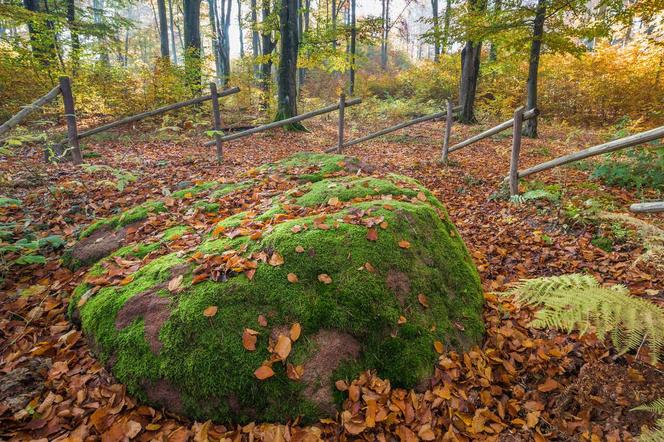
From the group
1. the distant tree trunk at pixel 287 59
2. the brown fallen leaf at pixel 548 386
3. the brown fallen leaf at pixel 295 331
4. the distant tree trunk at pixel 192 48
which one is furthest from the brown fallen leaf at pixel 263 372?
the distant tree trunk at pixel 192 48

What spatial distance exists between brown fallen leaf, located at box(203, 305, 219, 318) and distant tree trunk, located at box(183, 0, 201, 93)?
1199 cm

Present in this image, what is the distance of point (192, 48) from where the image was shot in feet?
40.9

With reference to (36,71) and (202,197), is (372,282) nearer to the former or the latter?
(202,197)

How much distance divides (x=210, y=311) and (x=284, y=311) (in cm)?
46

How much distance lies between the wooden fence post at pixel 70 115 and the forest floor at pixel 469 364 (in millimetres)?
1378

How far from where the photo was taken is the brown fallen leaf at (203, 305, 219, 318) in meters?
2.11

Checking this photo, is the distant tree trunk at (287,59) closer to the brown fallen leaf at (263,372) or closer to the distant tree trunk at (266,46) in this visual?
the distant tree trunk at (266,46)

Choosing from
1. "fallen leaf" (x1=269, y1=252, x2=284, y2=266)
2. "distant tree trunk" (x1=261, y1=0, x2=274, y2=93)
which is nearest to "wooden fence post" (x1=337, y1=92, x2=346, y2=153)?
"distant tree trunk" (x1=261, y1=0, x2=274, y2=93)

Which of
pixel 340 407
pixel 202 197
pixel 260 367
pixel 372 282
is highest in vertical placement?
pixel 202 197

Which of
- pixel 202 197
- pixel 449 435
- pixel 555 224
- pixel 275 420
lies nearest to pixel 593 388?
pixel 449 435

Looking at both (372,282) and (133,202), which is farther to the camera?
(133,202)

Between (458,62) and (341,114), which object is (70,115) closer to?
(341,114)

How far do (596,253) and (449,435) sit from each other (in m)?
2.90

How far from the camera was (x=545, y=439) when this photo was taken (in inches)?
72.8
